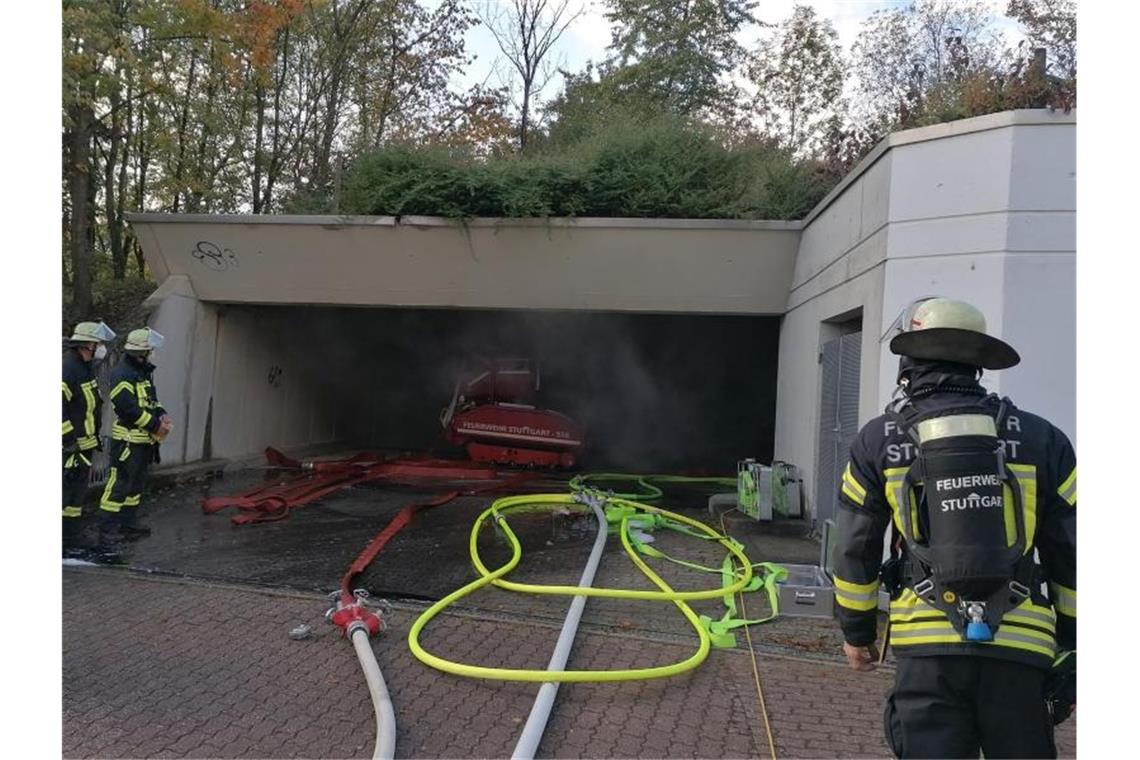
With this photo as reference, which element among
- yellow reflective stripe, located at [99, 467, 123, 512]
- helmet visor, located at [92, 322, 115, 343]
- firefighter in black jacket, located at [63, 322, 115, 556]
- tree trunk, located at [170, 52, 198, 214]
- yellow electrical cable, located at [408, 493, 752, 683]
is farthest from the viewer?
tree trunk, located at [170, 52, 198, 214]

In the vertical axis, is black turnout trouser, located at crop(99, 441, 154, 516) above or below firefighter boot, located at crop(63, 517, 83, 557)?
above

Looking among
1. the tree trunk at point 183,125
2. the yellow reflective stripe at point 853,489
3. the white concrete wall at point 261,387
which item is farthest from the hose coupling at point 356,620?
the tree trunk at point 183,125

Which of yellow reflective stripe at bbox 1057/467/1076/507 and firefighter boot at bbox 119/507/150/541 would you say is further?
firefighter boot at bbox 119/507/150/541

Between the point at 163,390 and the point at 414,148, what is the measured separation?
4854mm

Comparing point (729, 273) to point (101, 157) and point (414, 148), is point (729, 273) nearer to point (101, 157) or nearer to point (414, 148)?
point (414, 148)

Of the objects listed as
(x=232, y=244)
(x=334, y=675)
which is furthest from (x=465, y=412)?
(x=334, y=675)

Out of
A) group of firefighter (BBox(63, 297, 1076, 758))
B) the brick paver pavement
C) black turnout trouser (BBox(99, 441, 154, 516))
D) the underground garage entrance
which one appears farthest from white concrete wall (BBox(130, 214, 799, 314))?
group of firefighter (BBox(63, 297, 1076, 758))

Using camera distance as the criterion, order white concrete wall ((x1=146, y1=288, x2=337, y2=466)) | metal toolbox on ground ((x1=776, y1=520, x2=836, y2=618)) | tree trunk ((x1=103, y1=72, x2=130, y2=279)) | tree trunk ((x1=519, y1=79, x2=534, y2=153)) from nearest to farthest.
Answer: metal toolbox on ground ((x1=776, y1=520, x2=836, y2=618))
white concrete wall ((x1=146, y1=288, x2=337, y2=466))
tree trunk ((x1=103, y1=72, x2=130, y2=279))
tree trunk ((x1=519, y1=79, x2=534, y2=153))

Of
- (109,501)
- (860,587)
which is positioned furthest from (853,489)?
(109,501)

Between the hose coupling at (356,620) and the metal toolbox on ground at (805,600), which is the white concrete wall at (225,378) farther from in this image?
the metal toolbox on ground at (805,600)

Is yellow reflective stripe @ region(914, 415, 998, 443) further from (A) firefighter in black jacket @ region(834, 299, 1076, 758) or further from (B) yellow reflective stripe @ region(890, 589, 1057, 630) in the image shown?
(B) yellow reflective stripe @ region(890, 589, 1057, 630)

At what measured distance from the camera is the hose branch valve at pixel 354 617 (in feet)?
14.8

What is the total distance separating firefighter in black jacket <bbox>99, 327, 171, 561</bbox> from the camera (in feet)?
23.4

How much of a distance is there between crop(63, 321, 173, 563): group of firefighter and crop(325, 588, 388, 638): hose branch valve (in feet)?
9.42
